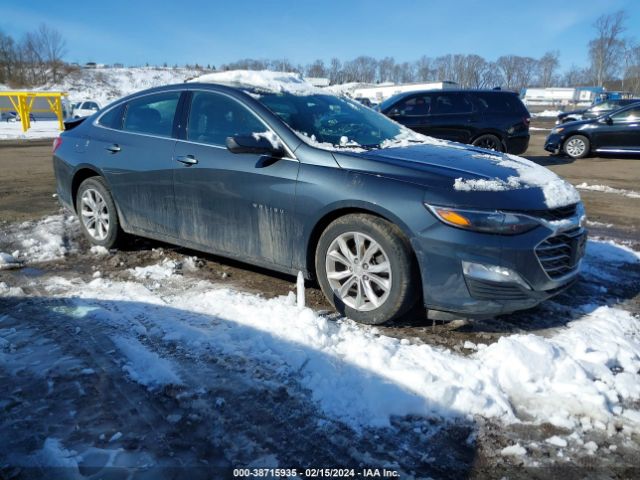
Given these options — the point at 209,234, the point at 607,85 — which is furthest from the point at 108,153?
the point at 607,85

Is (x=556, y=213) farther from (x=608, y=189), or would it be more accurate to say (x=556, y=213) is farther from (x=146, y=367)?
(x=608, y=189)

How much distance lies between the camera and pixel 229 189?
3.92 metres

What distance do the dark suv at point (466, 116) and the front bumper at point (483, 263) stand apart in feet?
28.5

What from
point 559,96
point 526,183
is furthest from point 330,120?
point 559,96

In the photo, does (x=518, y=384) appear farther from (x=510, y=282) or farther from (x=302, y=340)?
(x=302, y=340)

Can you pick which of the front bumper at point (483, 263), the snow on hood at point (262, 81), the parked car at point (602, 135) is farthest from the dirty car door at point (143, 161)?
the parked car at point (602, 135)

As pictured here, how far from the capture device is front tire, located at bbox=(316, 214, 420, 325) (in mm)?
3221

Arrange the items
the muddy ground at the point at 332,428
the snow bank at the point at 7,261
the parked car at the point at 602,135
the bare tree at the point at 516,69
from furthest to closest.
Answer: the bare tree at the point at 516,69, the parked car at the point at 602,135, the snow bank at the point at 7,261, the muddy ground at the point at 332,428

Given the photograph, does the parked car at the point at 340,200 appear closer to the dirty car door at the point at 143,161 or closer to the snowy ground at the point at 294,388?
the dirty car door at the point at 143,161

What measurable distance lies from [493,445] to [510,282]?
1083mm

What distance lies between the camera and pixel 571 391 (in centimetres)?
263

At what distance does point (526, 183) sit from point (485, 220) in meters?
0.55

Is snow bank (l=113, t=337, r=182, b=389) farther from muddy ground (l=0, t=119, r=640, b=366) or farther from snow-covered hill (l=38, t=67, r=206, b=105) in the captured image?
snow-covered hill (l=38, t=67, r=206, b=105)

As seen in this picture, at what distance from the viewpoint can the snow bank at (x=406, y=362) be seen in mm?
2533
